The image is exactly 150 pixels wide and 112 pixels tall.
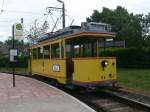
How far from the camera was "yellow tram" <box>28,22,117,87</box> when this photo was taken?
54.5ft

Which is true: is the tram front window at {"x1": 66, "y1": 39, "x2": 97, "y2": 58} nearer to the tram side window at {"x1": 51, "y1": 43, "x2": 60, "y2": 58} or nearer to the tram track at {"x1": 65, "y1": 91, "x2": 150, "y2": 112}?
the tram side window at {"x1": 51, "y1": 43, "x2": 60, "y2": 58}

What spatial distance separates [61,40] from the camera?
19.0 m

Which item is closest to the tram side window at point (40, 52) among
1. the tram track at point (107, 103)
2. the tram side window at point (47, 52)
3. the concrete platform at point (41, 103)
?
the tram side window at point (47, 52)

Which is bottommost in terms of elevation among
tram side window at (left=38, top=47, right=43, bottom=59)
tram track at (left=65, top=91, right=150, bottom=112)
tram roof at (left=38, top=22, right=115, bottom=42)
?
tram track at (left=65, top=91, right=150, bottom=112)

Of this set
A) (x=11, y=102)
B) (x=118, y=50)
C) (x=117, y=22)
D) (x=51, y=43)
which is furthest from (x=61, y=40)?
(x=117, y=22)

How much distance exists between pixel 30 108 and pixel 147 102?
4.08 m

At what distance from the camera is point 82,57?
1789cm

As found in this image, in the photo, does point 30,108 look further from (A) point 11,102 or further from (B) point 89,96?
(B) point 89,96

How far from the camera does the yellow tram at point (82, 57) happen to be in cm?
1661

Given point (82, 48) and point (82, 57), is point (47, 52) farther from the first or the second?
point (82, 57)

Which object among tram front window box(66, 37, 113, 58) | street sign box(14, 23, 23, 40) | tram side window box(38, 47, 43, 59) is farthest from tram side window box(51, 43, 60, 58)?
tram side window box(38, 47, 43, 59)

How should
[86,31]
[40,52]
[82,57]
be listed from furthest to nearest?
1. [40,52]
2. [82,57]
3. [86,31]

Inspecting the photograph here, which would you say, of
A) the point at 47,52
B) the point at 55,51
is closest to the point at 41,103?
the point at 55,51

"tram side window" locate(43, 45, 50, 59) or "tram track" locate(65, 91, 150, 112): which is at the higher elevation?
"tram side window" locate(43, 45, 50, 59)
